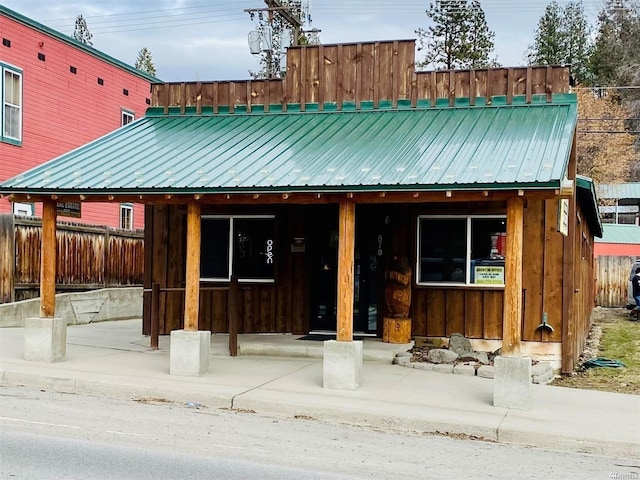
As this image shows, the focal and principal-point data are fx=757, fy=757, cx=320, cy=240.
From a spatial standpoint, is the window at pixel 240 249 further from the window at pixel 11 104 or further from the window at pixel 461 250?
the window at pixel 11 104

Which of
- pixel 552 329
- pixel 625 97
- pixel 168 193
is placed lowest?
pixel 552 329

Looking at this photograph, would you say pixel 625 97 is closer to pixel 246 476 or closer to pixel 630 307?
pixel 630 307

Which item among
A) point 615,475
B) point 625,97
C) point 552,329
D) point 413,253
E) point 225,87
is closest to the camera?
point 615,475

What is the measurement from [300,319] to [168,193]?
16.1ft

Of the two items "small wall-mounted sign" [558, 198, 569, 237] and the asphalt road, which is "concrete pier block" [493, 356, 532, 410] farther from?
"small wall-mounted sign" [558, 198, 569, 237]

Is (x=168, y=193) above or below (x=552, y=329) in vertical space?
above

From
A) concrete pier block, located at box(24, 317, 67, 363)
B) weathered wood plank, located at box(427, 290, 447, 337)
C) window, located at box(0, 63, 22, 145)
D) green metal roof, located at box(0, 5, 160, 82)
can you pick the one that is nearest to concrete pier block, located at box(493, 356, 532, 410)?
weathered wood plank, located at box(427, 290, 447, 337)

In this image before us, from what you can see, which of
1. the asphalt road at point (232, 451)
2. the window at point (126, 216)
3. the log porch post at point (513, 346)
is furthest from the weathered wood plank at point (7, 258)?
the log porch post at point (513, 346)

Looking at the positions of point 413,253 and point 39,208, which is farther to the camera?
point 39,208

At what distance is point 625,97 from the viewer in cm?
4984

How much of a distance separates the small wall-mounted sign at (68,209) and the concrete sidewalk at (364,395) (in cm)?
250

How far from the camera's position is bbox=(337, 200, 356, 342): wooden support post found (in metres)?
11.2

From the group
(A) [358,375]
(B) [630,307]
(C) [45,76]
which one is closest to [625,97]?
(B) [630,307]

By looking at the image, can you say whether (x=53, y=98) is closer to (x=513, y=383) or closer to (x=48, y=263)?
(x=48, y=263)
